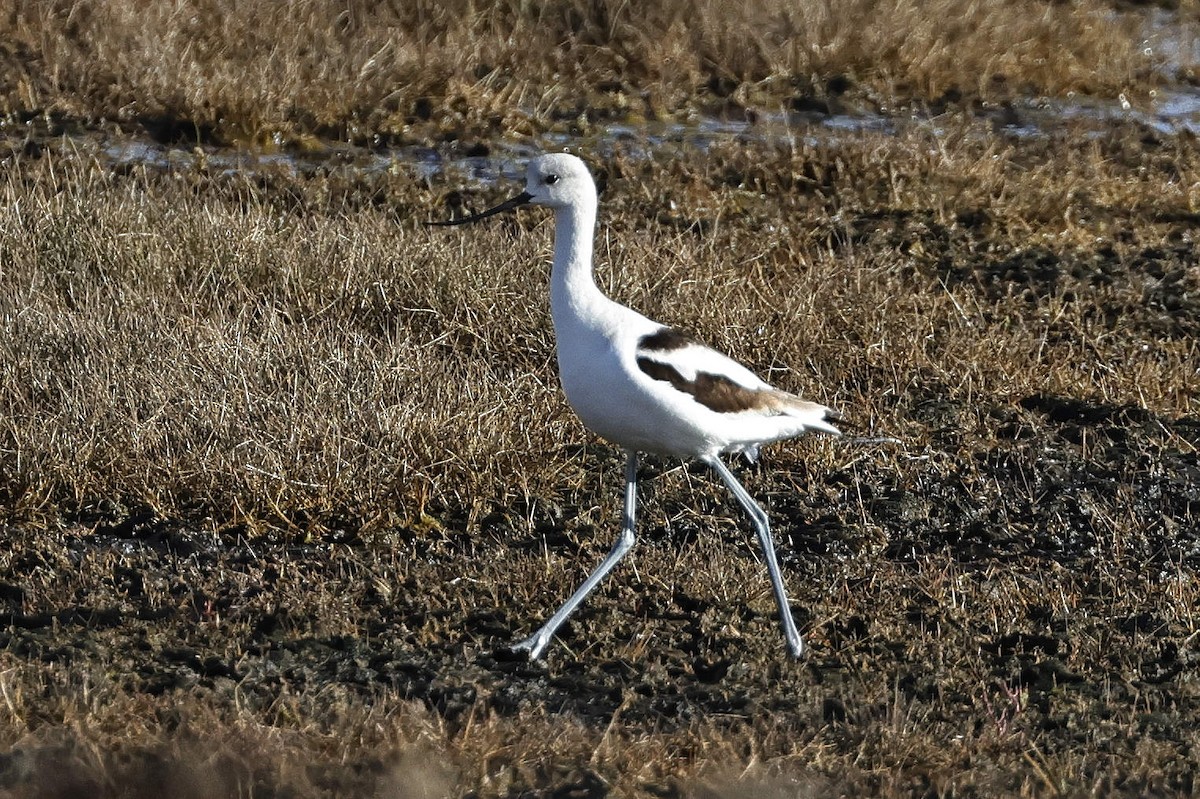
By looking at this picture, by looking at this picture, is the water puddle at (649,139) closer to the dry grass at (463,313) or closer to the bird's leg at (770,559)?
the dry grass at (463,313)

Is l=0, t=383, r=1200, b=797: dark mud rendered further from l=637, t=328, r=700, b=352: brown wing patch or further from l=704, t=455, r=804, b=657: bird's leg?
l=637, t=328, r=700, b=352: brown wing patch

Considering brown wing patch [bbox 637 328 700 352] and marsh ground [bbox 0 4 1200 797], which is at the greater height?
brown wing patch [bbox 637 328 700 352]

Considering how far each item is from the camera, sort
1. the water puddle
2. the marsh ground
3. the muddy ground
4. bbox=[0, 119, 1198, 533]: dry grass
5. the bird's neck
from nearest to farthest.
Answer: the muddy ground → the marsh ground → the bird's neck → bbox=[0, 119, 1198, 533]: dry grass → the water puddle

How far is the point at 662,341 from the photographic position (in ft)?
14.2

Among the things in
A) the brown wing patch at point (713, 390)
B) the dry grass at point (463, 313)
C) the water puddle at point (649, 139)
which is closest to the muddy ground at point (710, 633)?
the dry grass at point (463, 313)

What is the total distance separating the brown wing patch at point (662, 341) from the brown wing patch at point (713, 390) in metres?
0.02

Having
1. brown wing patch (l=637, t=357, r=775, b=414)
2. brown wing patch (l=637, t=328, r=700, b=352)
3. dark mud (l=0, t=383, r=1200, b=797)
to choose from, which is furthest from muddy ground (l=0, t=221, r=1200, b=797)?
brown wing patch (l=637, t=328, r=700, b=352)

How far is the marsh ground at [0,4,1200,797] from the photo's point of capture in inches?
146

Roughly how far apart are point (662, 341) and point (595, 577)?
25.1 inches

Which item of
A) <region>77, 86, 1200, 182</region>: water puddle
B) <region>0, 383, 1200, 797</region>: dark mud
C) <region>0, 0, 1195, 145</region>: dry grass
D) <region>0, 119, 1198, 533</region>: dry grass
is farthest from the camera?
<region>0, 0, 1195, 145</region>: dry grass

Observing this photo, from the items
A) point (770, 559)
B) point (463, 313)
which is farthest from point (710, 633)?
point (463, 313)

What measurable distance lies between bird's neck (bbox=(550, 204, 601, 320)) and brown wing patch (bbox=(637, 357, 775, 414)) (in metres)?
0.19

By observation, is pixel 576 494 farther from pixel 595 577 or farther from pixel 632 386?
pixel 632 386

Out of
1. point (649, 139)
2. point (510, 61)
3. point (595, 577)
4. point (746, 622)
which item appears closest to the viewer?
point (595, 577)
